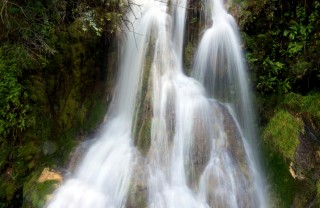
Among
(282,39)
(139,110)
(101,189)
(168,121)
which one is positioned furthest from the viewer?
(282,39)

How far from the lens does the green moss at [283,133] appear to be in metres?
5.88

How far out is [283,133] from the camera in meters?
6.10

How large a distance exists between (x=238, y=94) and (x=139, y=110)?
7.46 feet

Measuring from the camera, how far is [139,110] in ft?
21.6

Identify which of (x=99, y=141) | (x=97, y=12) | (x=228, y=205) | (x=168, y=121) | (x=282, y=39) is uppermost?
(x=97, y=12)

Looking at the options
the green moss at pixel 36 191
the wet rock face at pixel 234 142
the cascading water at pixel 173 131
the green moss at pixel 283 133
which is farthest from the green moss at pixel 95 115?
the green moss at pixel 283 133

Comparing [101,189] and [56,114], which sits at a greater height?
[56,114]

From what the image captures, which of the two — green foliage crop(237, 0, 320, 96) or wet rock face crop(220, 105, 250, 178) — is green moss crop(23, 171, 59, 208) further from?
green foliage crop(237, 0, 320, 96)

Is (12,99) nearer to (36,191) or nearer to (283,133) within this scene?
(36,191)

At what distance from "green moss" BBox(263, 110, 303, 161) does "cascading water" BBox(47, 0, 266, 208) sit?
401 millimetres

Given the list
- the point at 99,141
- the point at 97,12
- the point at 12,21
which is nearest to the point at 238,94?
the point at 99,141

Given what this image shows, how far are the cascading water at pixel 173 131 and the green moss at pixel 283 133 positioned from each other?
40 cm

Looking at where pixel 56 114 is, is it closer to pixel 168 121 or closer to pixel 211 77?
pixel 168 121

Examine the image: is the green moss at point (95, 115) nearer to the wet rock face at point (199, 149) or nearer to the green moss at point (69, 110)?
the green moss at point (69, 110)
